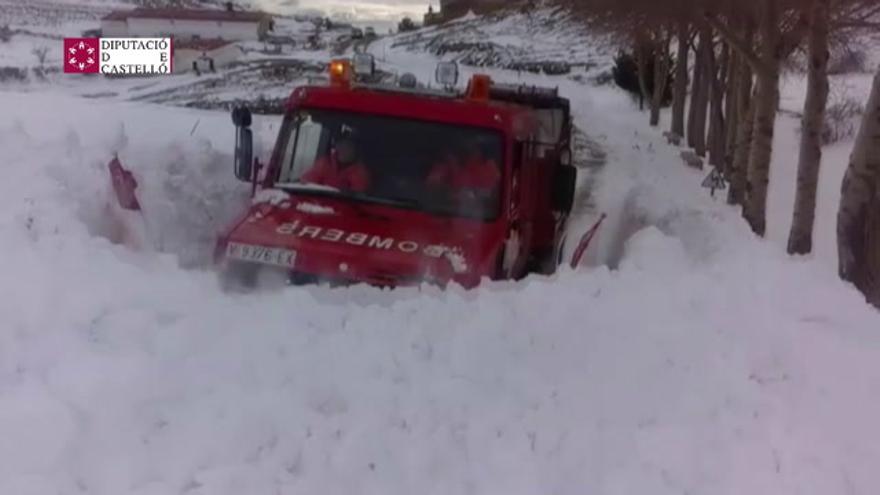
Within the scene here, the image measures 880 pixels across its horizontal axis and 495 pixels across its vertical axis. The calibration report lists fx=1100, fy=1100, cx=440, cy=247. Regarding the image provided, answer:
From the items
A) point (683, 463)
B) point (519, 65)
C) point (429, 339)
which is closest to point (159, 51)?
point (429, 339)

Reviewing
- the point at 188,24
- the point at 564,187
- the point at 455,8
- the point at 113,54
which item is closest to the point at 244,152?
the point at 564,187

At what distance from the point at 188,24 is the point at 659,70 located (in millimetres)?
15998

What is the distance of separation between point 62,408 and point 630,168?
17792 mm

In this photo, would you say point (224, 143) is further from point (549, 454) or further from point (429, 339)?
point (549, 454)

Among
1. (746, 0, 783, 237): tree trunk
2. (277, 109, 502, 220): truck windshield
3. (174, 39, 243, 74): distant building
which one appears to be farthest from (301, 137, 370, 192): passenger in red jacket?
(174, 39, 243, 74): distant building

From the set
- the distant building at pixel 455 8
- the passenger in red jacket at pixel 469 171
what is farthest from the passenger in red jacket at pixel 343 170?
the distant building at pixel 455 8

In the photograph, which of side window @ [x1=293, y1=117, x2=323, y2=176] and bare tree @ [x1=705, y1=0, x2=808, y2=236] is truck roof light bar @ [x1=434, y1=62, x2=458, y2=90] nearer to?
side window @ [x1=293, y1=117, x2=323, y2=176]

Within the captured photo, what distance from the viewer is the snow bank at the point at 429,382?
4.69 metres

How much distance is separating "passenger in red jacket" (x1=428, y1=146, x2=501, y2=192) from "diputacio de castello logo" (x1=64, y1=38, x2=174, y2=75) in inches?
587

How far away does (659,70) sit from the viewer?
37750mm

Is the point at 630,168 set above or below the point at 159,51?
below

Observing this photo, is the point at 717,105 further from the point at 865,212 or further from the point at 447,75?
the point at 447,75

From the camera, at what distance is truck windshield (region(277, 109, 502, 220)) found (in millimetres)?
7617

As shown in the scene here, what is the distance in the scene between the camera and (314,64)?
3120 cm
